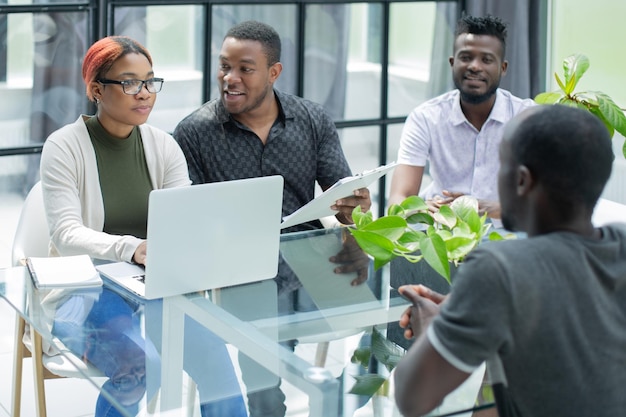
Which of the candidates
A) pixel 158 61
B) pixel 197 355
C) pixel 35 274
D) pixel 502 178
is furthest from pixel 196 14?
pixel 502 178

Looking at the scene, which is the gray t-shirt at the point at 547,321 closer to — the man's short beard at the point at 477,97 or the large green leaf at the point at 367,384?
the large green leaf at the point at 367,384

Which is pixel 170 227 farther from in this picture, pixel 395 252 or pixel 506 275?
pixel 506 275

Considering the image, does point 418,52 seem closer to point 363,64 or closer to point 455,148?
point 363,64

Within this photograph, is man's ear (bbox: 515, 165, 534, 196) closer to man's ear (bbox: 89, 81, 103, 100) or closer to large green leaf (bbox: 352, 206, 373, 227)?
large green leaf (bbox: 352, 206, 373, 227)

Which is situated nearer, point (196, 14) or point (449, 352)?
point (449, 352)

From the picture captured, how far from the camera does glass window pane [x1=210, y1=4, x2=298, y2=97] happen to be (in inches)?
156

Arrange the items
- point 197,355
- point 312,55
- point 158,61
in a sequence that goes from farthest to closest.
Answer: point 312,55
point 158,61
point 197,355

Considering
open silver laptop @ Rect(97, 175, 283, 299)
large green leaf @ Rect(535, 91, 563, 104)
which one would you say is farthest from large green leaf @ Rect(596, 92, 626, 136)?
open silver laptop @ Rect(97, 175, 283, 299)

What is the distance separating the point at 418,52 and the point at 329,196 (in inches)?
82.8

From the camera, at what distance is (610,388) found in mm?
1399

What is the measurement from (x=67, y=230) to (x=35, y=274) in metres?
0.28

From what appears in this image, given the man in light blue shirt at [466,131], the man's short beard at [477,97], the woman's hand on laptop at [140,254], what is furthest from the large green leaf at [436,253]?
the man's short beard at [477,97]

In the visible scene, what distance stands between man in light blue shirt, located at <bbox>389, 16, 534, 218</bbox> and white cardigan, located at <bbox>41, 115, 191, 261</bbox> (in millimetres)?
956

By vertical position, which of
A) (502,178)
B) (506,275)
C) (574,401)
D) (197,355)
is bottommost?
(197,355)
